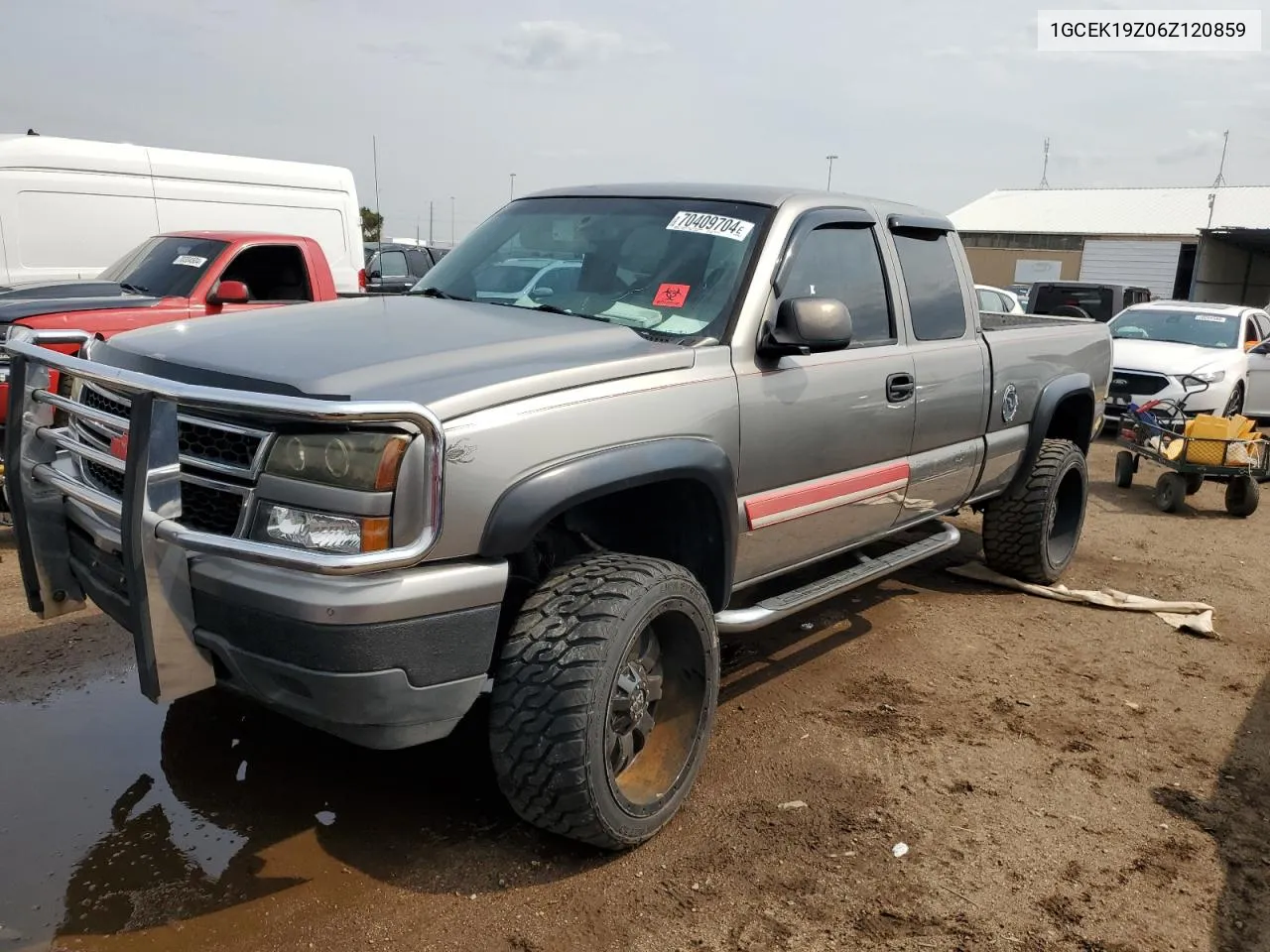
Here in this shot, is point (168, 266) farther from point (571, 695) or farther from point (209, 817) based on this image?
point (571, 695)

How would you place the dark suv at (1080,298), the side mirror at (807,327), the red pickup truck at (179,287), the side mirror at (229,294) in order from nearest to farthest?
the side mirror at (807,327) < the red pickup truck at (179,287) < the side mirror at (229,294) < the dark suv at (1080,298)

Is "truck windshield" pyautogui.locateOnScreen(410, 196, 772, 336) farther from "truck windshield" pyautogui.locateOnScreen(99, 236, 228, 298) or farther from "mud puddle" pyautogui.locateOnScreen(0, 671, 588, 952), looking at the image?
"truck windshield" pyautogui.locateOnScreen(99, 236, 228, 298)

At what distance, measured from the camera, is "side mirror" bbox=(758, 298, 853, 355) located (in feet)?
10.8

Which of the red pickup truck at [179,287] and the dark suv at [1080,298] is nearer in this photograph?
the red pickup truck at [179,287]

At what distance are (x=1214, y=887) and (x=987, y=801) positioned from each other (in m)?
0.69

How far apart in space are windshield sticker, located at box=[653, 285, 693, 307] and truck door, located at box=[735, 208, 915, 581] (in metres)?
0.31

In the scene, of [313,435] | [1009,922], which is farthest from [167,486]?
[1009,922]

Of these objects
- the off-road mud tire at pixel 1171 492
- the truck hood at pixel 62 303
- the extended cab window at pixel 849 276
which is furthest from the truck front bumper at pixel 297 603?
the off-road mud tire at pixel 1171 492

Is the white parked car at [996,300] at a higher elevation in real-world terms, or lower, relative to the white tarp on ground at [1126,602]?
higher

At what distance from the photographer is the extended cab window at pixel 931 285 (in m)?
4.41

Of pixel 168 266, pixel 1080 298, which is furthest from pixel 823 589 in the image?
pixel 1080 298

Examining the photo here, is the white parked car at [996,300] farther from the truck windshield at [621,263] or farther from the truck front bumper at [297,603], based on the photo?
the truck front bumper at [297,603]

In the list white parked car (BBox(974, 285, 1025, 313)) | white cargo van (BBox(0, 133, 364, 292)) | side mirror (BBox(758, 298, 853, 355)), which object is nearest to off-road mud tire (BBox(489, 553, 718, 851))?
side mirror (BBox(758, 298, 853, 355))

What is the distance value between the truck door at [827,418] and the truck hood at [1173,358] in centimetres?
826
